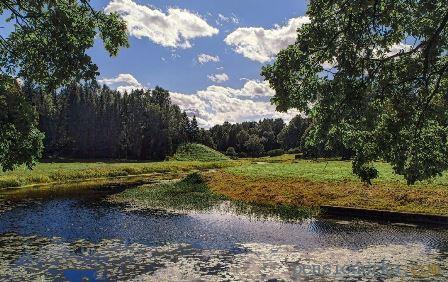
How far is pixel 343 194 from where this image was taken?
142 feet

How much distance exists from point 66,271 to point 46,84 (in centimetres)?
1016

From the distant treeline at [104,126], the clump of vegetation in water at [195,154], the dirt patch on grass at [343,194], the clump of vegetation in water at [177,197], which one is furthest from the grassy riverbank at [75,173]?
the distant treeline at [104,126]

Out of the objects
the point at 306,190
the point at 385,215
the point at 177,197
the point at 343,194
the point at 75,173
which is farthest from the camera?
the point at 75,173

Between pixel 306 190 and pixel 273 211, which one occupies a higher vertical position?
pixel 306 190

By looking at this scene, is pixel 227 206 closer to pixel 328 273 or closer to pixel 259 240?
pixel 259 240

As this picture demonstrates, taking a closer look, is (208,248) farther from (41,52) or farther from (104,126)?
(104,126)

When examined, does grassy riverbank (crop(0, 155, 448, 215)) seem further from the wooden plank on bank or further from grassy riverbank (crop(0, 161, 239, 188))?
the wooden plank on bank

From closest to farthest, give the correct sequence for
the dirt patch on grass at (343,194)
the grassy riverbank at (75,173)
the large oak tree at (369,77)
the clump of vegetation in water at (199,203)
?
the large oak tree at (369,77)
the dirt patch on grass at (343,194)
the clump of vegetation in water at (199,203)
the grassy riverbank at (75,173)

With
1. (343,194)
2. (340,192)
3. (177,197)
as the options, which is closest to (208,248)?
(343,194)

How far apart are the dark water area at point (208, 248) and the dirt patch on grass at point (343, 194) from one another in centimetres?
567

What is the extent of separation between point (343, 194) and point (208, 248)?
2194 cm

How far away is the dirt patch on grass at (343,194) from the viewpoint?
121 feet

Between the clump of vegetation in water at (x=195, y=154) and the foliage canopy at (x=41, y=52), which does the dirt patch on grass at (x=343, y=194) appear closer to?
the foliage canopy at (x=41, y=52)

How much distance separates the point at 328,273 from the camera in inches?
797
